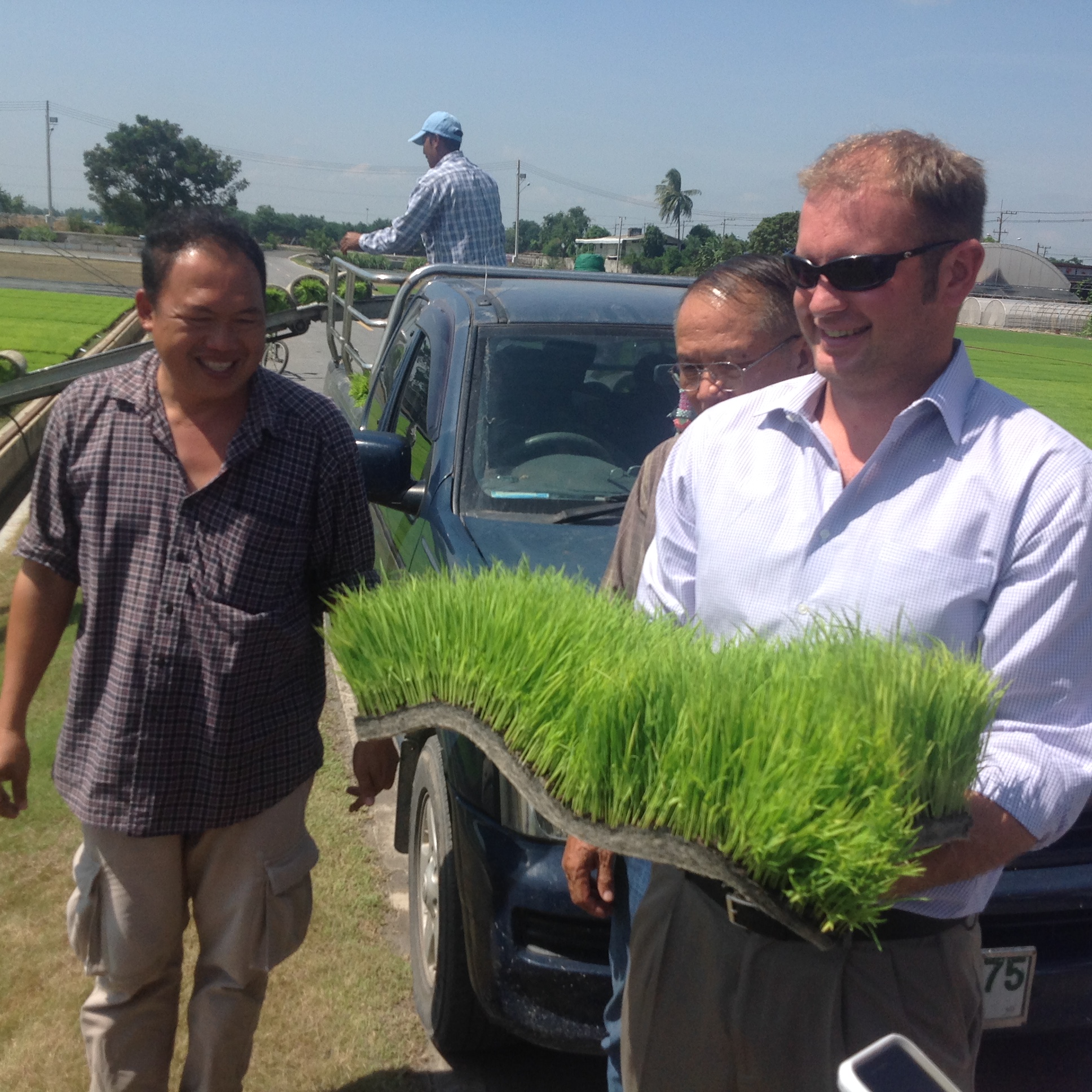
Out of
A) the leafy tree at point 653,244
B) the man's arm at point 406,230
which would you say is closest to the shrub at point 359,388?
the man's arm at point 406,230

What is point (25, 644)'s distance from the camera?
2.45 meters

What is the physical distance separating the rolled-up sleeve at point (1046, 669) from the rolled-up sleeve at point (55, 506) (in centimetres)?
186

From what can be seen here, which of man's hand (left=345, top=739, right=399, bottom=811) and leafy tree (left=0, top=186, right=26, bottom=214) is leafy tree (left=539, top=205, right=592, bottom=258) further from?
man's hand (left=345, top=739, right=399, bottom=811)

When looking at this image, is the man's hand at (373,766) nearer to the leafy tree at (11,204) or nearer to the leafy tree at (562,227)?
the leafy tree at (11,204)

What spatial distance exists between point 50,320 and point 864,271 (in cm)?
2330

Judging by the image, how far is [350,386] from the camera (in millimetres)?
6297

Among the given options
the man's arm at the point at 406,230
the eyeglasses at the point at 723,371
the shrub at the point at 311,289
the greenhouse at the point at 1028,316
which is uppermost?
the greenhouse at the point at 1028,316

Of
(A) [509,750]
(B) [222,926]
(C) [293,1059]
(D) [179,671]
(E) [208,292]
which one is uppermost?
(E) [208,292]

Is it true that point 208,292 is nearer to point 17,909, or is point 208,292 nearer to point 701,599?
point 701,599

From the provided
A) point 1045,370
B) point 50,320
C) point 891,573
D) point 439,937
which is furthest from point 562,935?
point 1045,370

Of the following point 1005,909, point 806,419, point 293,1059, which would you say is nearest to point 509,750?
point 806,419

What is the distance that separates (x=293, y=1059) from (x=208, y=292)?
2130mm

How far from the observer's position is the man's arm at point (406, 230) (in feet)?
21.7

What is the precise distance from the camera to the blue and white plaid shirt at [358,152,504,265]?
659 centimetres
